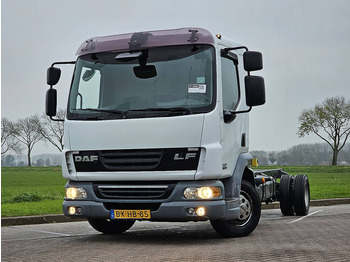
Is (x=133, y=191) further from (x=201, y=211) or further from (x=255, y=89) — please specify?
(x=255, y=89)

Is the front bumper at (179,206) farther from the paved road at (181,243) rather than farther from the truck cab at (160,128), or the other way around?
the paved road at (181,243)

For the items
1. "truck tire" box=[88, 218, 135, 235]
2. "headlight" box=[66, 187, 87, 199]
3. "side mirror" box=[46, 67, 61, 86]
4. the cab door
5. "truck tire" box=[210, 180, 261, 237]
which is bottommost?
"truck tire" box=[88, 218, 135, 235]

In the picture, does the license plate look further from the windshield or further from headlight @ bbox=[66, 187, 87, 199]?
the windshield

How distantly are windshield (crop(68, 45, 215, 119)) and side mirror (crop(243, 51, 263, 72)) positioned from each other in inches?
20.0

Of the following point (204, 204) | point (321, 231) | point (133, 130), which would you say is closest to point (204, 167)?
point (204, 204)

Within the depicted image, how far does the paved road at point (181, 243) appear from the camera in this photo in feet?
24.2

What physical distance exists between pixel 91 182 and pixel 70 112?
112 cm

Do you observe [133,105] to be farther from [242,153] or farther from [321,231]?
[321,231]

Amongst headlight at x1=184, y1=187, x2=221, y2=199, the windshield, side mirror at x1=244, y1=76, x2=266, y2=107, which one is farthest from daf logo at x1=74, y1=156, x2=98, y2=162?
side mirror at x1=244, y1=76, x2=266, y2=107

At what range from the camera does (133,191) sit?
28.7 feet

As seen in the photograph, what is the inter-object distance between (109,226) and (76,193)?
1.52 meters

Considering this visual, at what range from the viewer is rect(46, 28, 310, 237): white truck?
8.53m

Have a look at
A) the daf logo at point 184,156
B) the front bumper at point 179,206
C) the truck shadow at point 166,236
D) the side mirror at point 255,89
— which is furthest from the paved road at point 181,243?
the side mirror at point 255,89

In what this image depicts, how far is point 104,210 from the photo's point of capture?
8.85 m
